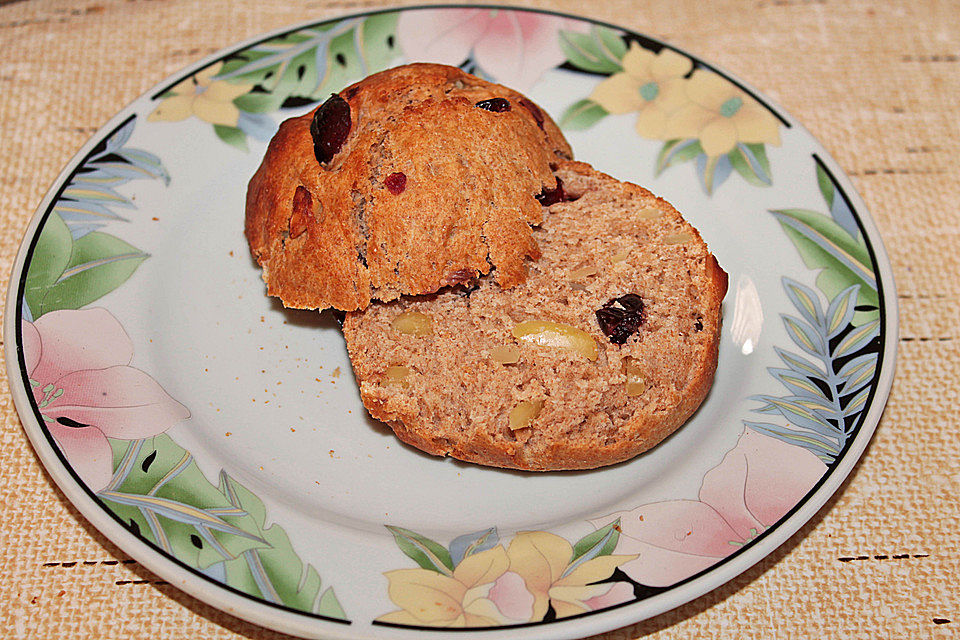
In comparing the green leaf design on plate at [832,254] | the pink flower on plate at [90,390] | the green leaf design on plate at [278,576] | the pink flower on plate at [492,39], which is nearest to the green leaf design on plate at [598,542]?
the green leaf design on plate at [278,576]

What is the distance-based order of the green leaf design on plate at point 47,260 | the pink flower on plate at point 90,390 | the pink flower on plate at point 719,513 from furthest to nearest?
the green leaf design on plate at point 47,260 → the pink flower on plate at point 90,390 → the pink flower on plate at point 719,513

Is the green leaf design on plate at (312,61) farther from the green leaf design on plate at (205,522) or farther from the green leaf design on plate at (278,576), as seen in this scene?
the green leaf design on plate at (278,576)

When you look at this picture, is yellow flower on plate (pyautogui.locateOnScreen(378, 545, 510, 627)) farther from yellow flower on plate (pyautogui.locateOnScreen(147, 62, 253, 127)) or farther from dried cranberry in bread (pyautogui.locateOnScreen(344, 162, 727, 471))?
yellow flower on plate (pyautogui.locateOnScreen(147, 62, 253, 127))

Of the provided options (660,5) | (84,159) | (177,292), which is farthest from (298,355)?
(660,5)

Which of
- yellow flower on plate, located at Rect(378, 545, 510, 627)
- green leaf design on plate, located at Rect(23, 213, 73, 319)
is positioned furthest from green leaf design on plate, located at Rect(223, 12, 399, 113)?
yellow flower on plate, located at Rect(378, 545, 510, 627)

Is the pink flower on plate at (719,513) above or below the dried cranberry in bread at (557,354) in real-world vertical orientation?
below

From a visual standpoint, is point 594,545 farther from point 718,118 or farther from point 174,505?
point 718,118
